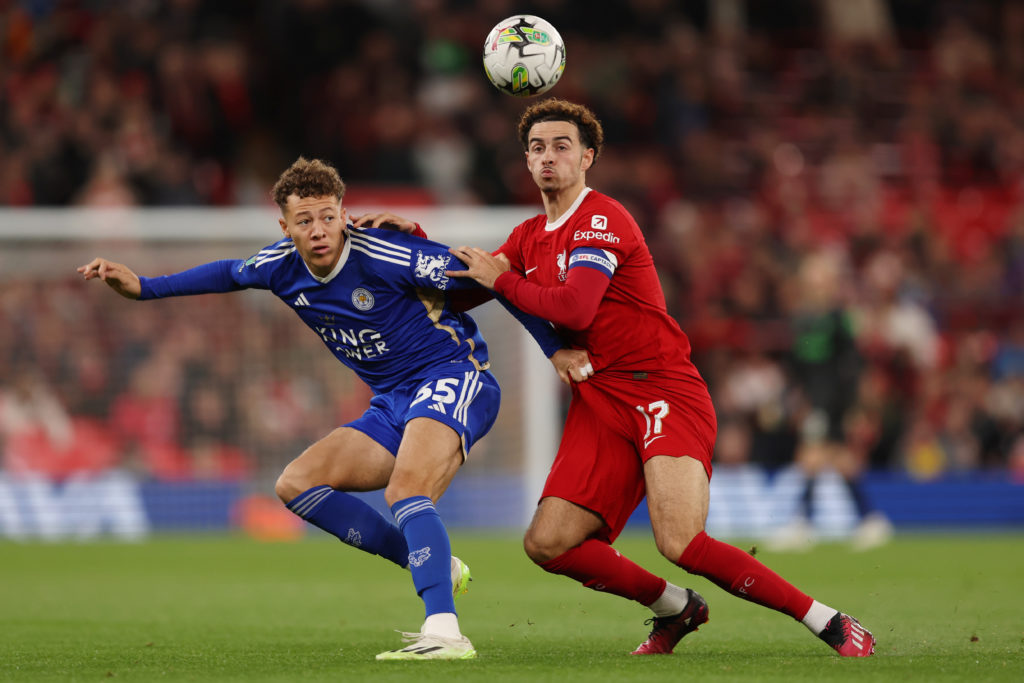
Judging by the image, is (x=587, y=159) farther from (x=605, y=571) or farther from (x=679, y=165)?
(x=679, y=165)

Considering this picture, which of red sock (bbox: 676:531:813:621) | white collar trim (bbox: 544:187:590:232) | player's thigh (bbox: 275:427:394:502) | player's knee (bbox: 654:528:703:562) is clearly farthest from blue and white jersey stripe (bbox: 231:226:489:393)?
red sock (bbox: 676:531:813:621)

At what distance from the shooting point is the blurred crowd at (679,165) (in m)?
15.4

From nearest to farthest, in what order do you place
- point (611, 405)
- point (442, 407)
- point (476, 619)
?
point (611, 405)
point (442, 407)
point (476, 619)

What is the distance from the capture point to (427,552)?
6051 millimetres

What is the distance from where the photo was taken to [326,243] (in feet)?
21.4

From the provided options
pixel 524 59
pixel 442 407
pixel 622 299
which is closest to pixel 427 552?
pixel 442 407

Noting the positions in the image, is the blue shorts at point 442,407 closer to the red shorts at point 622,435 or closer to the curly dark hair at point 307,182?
the red shorts at point 622,435

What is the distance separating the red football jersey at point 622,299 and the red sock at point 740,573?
825mm

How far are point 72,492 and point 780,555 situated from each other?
7325 mm

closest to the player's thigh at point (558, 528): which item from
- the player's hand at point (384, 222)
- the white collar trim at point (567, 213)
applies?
the white collar trim at point (567, 213)

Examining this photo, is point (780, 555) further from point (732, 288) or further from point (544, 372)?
point (732, 288)

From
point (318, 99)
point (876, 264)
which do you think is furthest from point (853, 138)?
point (318, 99)

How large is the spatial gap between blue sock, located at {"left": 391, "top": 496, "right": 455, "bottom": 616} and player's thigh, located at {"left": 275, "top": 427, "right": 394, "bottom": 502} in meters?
0.52

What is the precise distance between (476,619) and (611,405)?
2.30 metres
